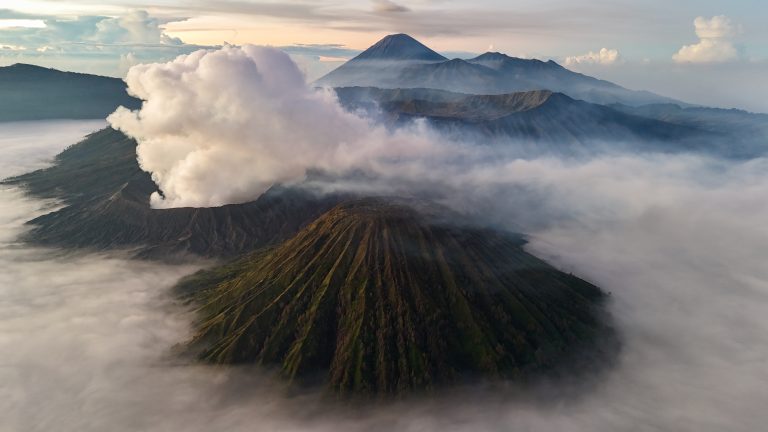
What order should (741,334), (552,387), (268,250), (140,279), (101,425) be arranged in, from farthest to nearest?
(268,250)
(140,279)
(741,334)
(552,387)
(101,425)

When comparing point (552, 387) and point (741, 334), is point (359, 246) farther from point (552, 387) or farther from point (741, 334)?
point (741, 334)

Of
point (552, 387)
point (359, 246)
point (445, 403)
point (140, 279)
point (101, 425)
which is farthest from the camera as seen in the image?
point (140, 279)

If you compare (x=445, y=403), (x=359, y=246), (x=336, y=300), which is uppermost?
(x=359, y=246)

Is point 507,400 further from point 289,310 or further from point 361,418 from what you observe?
point 289,310

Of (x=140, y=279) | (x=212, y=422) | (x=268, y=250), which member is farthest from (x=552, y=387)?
(x=140, y=279)

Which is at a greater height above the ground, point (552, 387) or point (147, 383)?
point (552, 387)

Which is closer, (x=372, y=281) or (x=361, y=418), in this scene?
(x=361, y=418)
